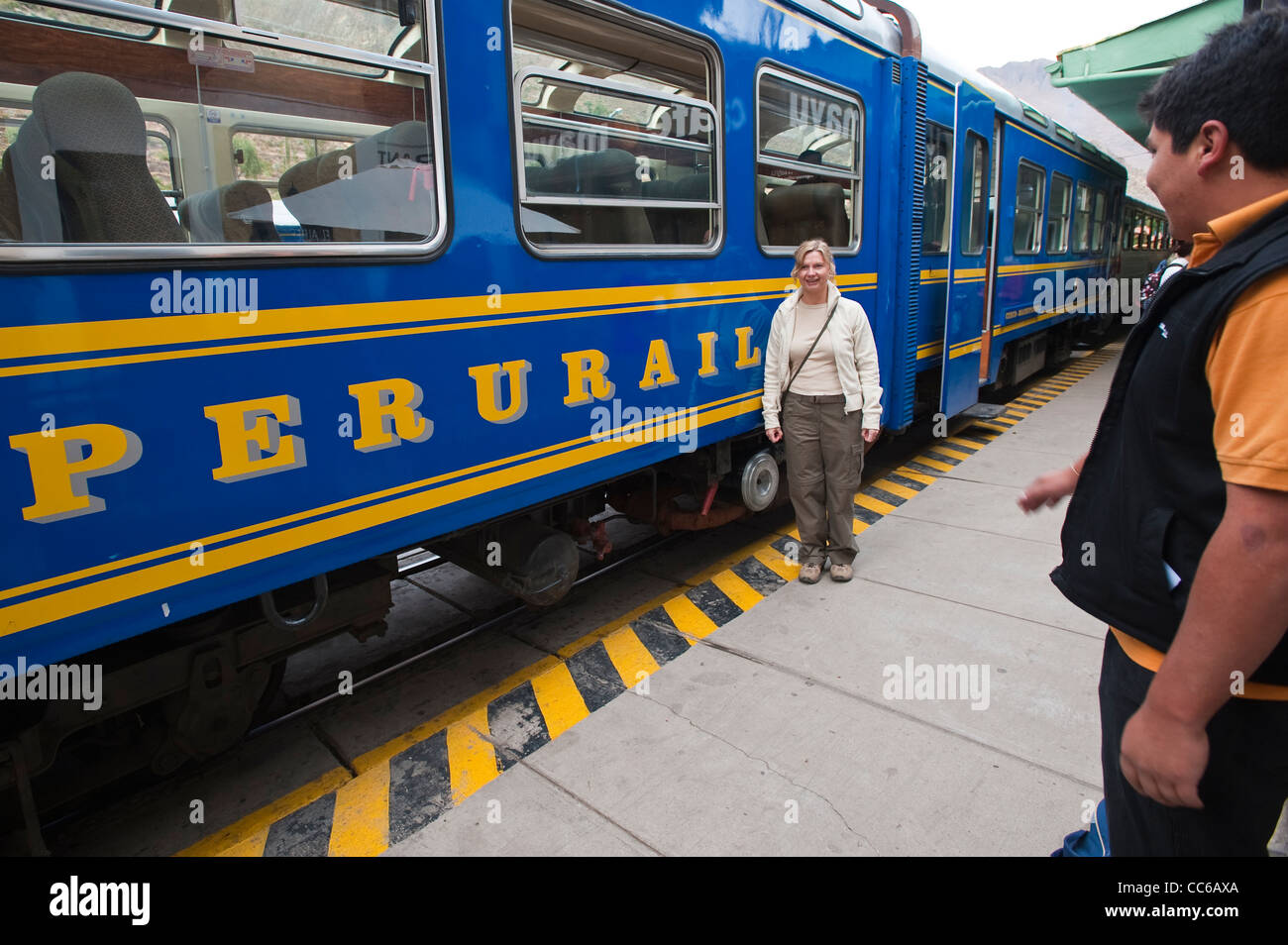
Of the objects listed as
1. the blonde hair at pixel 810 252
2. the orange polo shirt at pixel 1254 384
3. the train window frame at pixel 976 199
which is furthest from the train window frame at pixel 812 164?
the orange polo shirt at pixel 1254 384

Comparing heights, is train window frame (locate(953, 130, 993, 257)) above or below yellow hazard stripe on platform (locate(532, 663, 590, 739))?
above

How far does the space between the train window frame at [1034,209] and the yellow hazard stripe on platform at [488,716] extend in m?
5.03

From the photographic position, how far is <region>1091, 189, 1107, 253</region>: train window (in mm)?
11234

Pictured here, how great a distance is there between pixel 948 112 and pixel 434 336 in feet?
16.7

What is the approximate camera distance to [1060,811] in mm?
2449

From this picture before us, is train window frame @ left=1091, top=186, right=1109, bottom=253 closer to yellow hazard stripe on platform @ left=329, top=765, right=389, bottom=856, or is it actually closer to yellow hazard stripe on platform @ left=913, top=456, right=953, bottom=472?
yellow hazard stripe on platform @ left=913, top=456, right=953, bottom=472

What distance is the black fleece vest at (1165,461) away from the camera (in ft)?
3.63

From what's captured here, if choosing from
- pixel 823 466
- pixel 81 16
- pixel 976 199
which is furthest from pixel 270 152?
pixel 976 199

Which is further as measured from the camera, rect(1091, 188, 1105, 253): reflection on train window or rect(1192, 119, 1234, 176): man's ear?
rect(1091, 188, 1105, 253): reflection on train window

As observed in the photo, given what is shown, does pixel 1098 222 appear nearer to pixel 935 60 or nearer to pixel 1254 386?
pixel 935 60

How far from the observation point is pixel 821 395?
4.07 metres

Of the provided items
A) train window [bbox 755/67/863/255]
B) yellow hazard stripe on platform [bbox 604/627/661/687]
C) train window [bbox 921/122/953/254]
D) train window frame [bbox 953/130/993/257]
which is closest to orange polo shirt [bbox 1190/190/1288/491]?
yellow hazard stripe on platform [bbox 604/627/661/687]

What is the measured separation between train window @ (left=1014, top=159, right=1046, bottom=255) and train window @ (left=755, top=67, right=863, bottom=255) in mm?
3713

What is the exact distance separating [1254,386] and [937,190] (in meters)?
5.51
